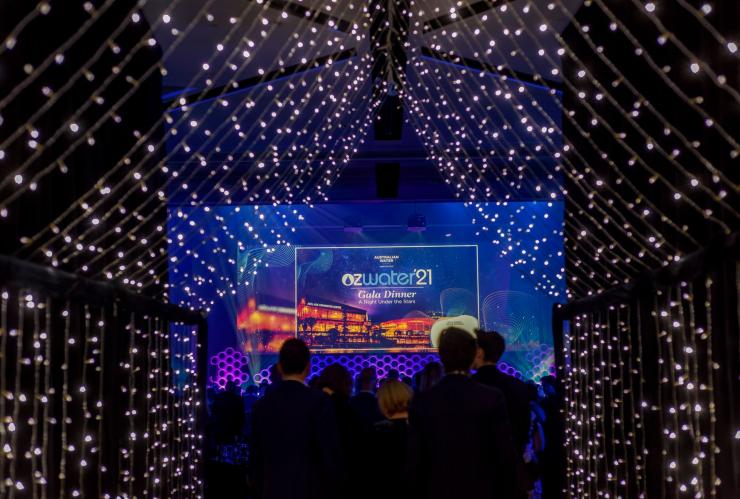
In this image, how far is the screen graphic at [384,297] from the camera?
40.0ft

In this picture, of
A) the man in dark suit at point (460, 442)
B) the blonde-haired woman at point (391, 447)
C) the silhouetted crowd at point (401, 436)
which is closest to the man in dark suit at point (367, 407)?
the silhouetted crowd at point (401, 436)

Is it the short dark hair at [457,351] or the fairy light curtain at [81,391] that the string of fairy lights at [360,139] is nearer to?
the fairy light curtain at [81,391]

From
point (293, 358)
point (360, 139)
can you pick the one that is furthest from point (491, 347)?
point (360, 139)

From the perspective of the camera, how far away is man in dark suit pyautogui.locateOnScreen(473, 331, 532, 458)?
3797mm

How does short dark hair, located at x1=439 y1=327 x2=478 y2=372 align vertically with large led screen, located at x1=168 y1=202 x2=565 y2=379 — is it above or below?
below

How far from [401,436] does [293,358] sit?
0.65 m

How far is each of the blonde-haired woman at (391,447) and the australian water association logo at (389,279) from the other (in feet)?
28.3

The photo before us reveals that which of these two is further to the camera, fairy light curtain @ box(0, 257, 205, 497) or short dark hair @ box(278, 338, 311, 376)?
short dark hair @ box(278, 338, 311, 376)

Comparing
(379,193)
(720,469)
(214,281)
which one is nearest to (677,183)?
(720,469)

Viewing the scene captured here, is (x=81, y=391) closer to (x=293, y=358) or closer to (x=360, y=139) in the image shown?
(x=293, y=358)

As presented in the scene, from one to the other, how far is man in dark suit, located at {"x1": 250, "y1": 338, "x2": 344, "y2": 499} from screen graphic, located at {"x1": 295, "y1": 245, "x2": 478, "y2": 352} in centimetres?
883

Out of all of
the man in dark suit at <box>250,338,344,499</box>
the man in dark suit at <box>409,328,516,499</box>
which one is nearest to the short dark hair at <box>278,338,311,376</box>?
the man in dark suit at <box>250,338,344,499</box>

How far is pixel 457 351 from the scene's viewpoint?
9.75 feet

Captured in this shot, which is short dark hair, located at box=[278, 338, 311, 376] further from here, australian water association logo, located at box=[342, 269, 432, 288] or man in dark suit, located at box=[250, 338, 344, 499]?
australian water association logo, located at box=[342, 269, 432, 288]
